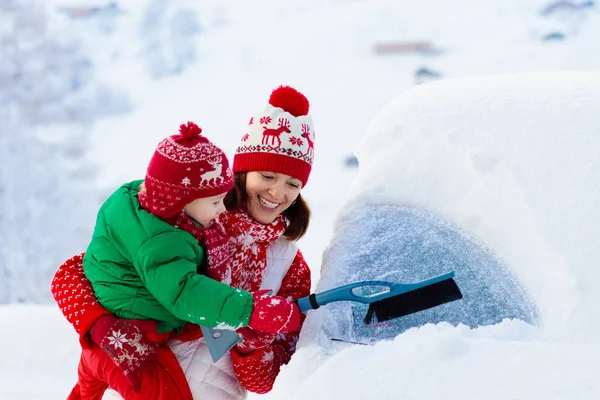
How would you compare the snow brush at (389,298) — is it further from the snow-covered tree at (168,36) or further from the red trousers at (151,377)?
the snow-covered tree at (168,36)

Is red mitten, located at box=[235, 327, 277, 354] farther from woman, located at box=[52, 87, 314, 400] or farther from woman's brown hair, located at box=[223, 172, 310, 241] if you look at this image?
woman's brown hair, located at box=[223, 172, 310, 241]

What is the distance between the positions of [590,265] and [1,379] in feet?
9.87

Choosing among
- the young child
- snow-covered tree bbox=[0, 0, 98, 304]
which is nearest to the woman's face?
the young child

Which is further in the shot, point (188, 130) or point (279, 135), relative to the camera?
point (279, 135)

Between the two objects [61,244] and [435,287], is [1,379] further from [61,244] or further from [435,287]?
[61,244]

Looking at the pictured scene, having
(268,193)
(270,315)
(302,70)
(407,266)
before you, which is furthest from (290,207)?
(302,70)

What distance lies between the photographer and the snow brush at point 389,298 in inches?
60.6

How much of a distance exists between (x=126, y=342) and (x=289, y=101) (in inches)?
30.7

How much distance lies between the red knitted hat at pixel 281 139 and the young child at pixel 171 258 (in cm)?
24

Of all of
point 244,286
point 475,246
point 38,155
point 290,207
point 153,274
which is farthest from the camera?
point 38,155

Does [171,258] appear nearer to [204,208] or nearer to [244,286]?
[204,208]

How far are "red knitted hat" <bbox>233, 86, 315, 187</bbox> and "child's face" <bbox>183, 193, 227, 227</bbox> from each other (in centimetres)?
26

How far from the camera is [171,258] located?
144 cm

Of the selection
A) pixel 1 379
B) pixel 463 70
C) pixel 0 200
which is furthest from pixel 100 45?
pixel 1 379
